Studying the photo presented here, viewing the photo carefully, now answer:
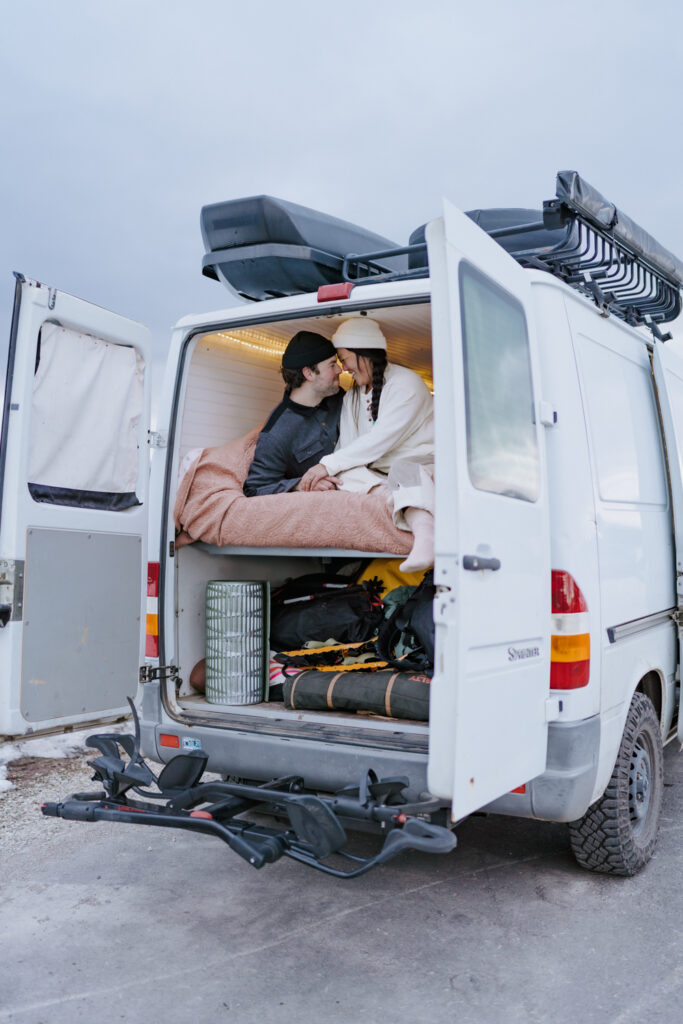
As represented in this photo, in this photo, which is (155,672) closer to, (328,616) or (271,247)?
(328,616)

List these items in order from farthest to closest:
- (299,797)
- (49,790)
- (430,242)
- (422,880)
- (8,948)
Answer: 1. (49,790)
2. (422,880)
3. (8,948)
4. (299,797)
5. (430,242)

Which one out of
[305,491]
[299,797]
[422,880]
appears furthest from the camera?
[305,491]

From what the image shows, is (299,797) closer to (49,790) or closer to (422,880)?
(422,880)

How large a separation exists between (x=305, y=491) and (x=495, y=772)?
71.2 inches

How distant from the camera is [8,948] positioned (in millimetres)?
3324

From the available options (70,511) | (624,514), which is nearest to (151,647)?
(70,511)

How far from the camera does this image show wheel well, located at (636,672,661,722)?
4141 mm

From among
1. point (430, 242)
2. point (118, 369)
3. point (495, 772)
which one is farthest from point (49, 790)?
point (430, 242)

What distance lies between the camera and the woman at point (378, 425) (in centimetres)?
429

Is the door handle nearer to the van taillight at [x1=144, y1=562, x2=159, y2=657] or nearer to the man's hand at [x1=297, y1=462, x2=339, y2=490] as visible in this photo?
the man's hand at [x1=297, y1=462, x2=339, y2=490]

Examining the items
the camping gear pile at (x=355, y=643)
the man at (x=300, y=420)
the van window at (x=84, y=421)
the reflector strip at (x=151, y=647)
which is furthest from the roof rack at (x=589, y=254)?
the reflector strip at (x=151, y=647)

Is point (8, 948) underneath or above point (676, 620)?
underneath

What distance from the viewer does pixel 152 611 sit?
3.97 meters

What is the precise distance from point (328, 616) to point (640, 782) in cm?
159
